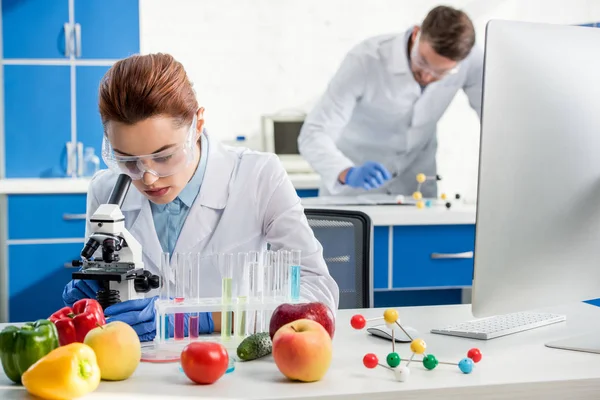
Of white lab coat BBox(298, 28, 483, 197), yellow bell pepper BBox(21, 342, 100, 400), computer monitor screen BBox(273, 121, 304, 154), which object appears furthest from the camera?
computer monitor screen BBox(273, 121, 304, 154)

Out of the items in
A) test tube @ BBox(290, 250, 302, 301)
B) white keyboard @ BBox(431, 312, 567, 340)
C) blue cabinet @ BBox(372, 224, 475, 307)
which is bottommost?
blue cabinet @ BBox(372, 224, 475, 307)

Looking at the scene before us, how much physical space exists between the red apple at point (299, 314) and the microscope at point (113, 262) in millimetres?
240

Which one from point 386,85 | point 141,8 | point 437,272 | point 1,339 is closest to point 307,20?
point 141,8

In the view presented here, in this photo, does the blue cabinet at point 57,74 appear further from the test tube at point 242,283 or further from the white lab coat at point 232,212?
the test tube at point 242,283

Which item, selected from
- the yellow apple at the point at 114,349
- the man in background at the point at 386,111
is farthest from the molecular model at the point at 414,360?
the man in background at the point at 386,111

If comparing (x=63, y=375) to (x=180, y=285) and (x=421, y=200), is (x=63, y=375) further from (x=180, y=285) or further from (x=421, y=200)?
(x=421, y=200)

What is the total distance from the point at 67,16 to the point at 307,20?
4.88 ft

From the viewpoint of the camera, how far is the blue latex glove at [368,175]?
3.67 meters

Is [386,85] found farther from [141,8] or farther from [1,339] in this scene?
[1,339]

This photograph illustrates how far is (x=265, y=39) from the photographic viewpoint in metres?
5.04

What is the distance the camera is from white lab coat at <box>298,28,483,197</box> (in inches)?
152

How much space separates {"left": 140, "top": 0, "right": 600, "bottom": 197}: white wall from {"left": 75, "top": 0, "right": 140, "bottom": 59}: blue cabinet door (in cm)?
36

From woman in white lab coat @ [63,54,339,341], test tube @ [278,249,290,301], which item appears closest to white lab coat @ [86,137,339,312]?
woman in white lab coat @ [63,54,339,341]

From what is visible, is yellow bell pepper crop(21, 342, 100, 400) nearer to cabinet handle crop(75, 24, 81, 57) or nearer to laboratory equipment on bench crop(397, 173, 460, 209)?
laboratory equipment on bench crop(397, 173, 460, 209)
